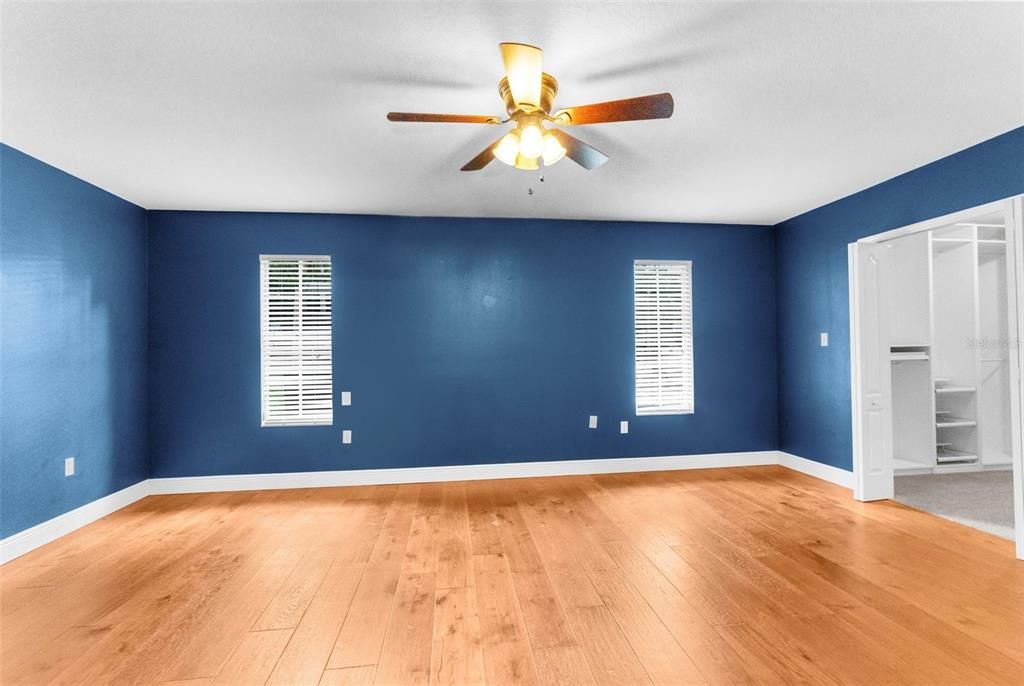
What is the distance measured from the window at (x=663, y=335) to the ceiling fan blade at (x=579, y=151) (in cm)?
283

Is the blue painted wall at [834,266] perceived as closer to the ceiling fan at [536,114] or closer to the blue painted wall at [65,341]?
the ceiling fan at [536,114]

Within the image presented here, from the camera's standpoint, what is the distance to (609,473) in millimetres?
5023

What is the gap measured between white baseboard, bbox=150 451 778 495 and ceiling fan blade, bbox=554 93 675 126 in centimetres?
364

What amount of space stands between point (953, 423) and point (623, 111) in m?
5.26

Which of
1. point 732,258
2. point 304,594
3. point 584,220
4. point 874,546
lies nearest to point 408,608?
point 304,594

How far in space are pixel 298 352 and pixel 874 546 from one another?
501cm

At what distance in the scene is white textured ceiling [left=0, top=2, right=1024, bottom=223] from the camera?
6.35 feet

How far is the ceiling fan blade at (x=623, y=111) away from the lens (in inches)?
76.7

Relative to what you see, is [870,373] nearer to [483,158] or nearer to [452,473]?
[483,158]

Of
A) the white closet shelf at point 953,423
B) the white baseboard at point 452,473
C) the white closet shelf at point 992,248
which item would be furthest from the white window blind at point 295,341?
the white closet shelf at point 992,248

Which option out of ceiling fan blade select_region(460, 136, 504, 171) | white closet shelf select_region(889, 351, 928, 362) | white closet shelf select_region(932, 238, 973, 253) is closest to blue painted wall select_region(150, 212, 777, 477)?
white closet shelf select_region(889, 351, 928, 362)

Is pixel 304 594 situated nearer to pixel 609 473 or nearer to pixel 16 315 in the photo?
pixel 16 315

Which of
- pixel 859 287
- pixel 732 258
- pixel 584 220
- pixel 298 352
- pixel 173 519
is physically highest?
pixel 584 220

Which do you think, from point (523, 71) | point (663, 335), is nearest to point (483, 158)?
point (523, 71)
